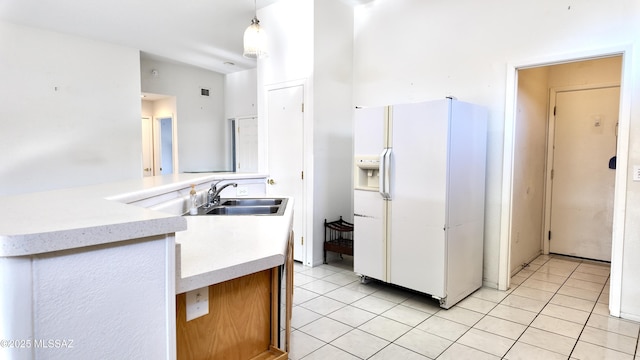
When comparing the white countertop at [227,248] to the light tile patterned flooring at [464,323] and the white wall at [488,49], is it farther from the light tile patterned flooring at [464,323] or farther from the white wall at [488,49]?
the white wall at [488,49]

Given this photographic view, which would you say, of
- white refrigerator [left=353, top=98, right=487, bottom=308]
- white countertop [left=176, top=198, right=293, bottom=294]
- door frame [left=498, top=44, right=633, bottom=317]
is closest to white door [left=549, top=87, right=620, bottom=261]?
door frame [left=498, top=44, right=633, bottom=317]

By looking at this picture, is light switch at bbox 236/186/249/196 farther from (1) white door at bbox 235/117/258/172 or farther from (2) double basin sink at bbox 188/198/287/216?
(1) white door at bbox 235/117/258/172

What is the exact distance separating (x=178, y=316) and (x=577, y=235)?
16.0ft

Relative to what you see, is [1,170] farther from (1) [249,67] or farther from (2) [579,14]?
(2) [579,14]

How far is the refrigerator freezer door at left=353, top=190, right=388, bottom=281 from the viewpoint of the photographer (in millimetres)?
3197

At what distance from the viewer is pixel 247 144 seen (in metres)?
6.96

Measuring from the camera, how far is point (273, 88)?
14.0ft

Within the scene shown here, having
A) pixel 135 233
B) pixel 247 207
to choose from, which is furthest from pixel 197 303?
pixel 247 207

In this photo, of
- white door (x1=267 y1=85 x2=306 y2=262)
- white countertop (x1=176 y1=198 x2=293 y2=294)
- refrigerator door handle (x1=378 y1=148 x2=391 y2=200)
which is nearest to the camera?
white countertop (x1=176 y1=198 x2=293 y2=294)

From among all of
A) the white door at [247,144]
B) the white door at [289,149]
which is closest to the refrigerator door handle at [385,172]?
A: the white door at [289,149]

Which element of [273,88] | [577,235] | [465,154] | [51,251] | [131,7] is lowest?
[577,235]

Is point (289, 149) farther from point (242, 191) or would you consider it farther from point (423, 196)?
point (423, 196)

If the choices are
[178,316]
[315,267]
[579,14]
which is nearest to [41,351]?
[178,316]

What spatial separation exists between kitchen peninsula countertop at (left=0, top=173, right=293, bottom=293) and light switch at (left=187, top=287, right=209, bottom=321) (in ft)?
0.24
